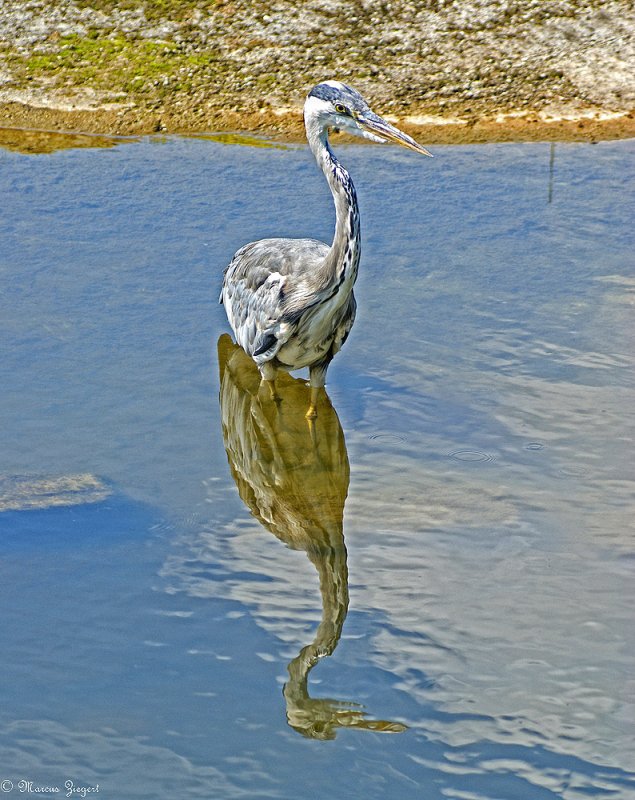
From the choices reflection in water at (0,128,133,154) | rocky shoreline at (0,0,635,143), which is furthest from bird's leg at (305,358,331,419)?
reflection in water at (0,128,133,154)

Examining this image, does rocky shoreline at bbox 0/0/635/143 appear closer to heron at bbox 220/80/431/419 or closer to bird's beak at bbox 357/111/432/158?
heron at bbox 220/80/431/419

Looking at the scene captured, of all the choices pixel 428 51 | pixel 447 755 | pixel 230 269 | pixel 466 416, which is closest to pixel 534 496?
pixel 466 416

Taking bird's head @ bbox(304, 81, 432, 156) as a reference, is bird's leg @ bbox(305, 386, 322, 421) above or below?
below

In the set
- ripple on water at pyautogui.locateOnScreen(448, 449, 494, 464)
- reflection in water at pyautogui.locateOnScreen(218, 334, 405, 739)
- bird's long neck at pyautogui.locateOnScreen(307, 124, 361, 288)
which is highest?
bird's long neck at pyautogui.locateOnScreen(307, 124, 361, 288)

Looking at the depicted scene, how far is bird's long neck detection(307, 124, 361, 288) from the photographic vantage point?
19.9 ft

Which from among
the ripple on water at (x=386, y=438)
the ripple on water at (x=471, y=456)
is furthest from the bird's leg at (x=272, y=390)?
the ripple on water at (x=471, y=456)

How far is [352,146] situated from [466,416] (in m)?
4.65

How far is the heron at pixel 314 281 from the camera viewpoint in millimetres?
6117

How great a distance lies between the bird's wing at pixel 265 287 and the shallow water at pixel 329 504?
1.23 ft

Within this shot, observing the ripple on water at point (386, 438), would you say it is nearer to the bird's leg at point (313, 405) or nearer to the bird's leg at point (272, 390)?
the bird's leg at point (313, 405)

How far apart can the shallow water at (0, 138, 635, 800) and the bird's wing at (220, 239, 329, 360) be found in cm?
37

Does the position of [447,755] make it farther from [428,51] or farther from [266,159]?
[428,51]

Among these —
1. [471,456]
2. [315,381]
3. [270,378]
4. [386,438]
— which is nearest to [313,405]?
[315,381]

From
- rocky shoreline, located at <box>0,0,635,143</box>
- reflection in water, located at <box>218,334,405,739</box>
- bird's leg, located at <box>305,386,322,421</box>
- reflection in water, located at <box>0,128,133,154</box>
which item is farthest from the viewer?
rocky shoreline, located at <box>0,0,635,143</box>
